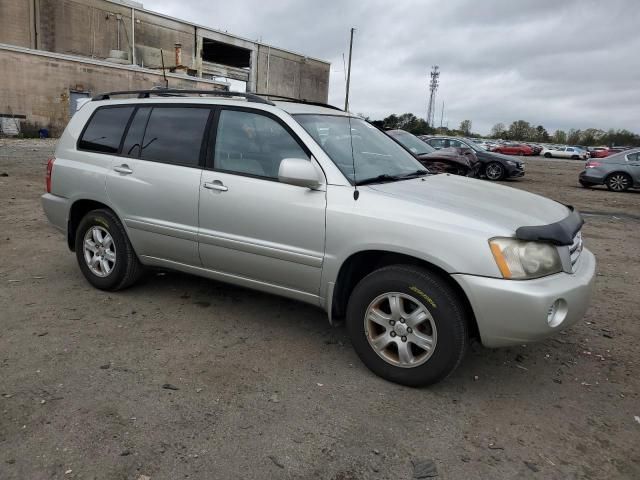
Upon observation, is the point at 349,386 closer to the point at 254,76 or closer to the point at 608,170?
the point at 608,170

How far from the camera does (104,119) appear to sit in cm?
479

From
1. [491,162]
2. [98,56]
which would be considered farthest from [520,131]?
[491,162]

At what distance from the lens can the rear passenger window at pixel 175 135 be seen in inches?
163

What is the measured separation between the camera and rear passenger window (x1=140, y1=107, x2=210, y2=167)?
414 cm

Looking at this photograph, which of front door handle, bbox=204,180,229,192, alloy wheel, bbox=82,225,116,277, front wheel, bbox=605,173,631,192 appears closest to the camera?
front door handle, bbox=204,180,229,192

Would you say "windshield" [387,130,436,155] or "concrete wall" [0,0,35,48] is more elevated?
"concrete wall" [0,0,35,48]

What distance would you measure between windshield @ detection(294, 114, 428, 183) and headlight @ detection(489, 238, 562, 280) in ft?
3.51

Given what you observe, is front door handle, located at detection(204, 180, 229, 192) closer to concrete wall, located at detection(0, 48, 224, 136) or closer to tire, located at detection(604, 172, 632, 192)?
tire, located at detection(604, 172, 632, 192)

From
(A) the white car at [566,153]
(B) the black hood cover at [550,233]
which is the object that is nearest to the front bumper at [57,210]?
(B) the black hood cover at [550,233]

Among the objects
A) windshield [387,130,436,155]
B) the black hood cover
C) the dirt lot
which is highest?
windshield [387,130,436,155]

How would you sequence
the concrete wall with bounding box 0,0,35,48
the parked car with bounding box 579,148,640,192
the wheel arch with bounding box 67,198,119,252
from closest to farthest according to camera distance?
1. the wheel arch with bounding box 67,198,119,252
2. the parked car with bounding box 579,148,640,192
3. the concrete wall with bounding box 0,0,35,48

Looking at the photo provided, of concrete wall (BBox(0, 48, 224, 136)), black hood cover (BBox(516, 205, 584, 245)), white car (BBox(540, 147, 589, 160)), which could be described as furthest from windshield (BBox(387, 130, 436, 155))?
white car (BBox(540, 147, 589, 160))

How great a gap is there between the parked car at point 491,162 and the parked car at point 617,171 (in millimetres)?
2182

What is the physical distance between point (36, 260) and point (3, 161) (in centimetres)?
1120
